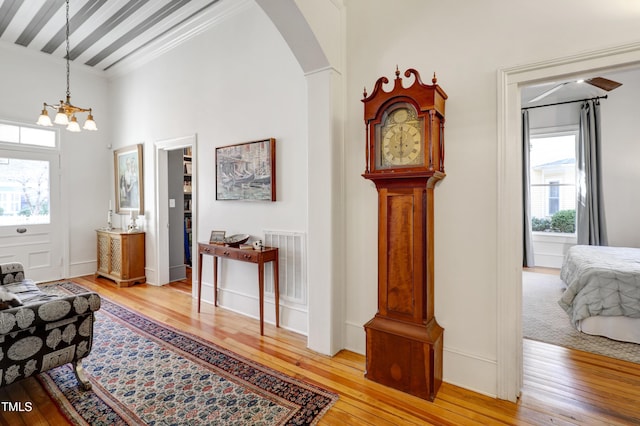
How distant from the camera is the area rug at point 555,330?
8.84 feet

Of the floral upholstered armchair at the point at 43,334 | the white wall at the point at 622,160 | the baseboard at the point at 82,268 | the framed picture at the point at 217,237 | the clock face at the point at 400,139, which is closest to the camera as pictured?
the floral upholstered armchair at the point at 43,334

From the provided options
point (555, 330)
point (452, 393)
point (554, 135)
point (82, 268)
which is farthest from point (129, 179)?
point (554, 135)

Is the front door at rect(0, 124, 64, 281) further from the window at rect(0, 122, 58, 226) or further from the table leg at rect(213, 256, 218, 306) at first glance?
the table leg at rect(213, 256, 218, 306)

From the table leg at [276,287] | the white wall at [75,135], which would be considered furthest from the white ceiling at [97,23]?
the table leg at [276,287]

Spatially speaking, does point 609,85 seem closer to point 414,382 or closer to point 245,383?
point 414,382

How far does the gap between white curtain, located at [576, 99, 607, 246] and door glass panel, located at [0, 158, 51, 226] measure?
882 cm

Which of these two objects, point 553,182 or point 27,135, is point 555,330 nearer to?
point 553,182

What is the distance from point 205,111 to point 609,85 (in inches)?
199

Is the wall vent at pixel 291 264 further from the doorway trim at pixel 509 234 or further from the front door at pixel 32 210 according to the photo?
the front door at pixel 32 210

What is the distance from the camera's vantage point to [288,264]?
327 centimetres

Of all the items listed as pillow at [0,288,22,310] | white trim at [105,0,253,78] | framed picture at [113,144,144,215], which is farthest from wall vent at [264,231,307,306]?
framed picture at [113,144,144,215]

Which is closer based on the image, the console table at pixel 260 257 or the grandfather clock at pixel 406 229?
the grandfather clock at pixel 406 229

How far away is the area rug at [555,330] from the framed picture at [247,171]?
2987 millimetres

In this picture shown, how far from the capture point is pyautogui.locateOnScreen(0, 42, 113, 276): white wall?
4.70m
